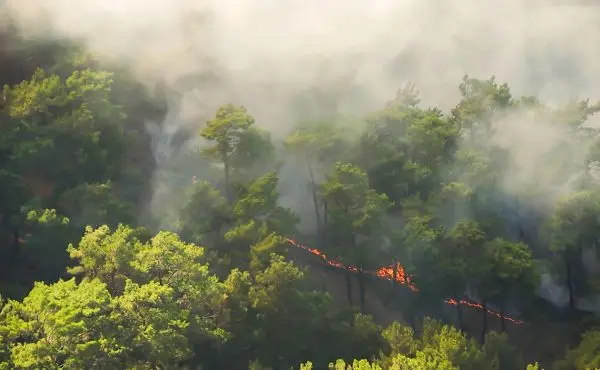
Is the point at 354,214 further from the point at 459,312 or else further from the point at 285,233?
the point at 459,312

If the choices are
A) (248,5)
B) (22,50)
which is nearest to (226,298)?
(22,50)

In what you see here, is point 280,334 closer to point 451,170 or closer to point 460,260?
point 460,260

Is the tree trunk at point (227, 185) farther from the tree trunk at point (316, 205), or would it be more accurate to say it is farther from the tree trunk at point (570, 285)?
the tree trunk at point (570, 285)

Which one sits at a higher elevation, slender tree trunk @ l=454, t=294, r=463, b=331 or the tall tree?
the tall tree

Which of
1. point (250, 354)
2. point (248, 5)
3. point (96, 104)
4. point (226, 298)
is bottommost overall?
point (250, 354)

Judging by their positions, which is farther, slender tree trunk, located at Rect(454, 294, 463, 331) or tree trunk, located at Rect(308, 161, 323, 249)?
tree trunk, located at Rect(308, 161, 323, 249)

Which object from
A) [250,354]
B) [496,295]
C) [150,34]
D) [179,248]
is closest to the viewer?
[179,248]

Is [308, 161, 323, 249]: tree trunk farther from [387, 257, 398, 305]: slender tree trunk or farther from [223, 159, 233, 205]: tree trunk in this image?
[223, 159, 233, 205]: tree trunk

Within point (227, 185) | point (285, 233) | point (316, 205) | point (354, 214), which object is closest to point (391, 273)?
point (316, 205)

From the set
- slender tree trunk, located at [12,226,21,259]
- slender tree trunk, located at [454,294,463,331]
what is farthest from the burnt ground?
slender tree trunk, located at [12,226,21,259]
